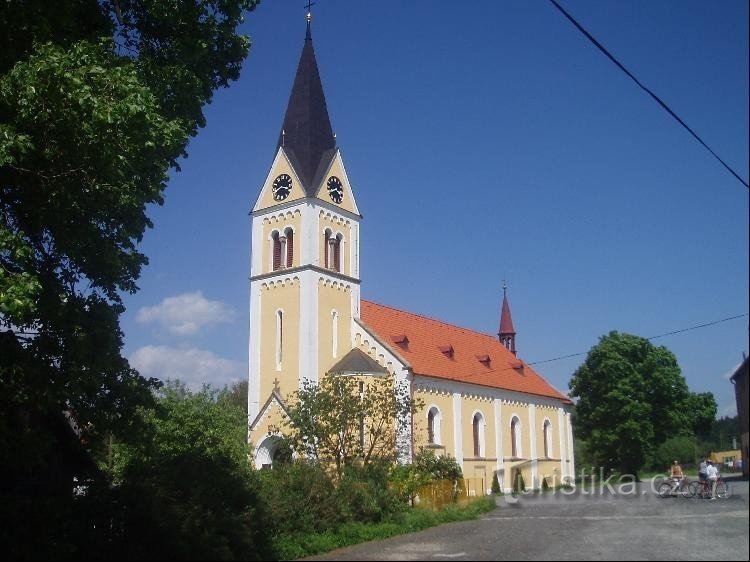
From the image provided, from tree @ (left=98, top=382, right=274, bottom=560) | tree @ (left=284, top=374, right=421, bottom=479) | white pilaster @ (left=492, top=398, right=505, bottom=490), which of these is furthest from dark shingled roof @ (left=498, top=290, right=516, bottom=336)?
tree @ (left=98, top=382, right=274, bottom=560)

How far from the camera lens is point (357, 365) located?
36.1 metres

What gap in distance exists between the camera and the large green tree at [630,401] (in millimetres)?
10406

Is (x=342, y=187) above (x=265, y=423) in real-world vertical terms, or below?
above

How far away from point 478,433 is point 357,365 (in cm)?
1027

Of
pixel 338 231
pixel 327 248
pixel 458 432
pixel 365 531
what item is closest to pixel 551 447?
pixel 458 432

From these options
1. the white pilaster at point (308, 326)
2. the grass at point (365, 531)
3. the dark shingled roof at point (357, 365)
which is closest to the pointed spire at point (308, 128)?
the white pilaster at point (308, 326)

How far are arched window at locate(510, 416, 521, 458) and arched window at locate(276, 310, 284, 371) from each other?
16.0 m

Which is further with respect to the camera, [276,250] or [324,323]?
[276,250]

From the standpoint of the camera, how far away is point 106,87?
1220 centimetres

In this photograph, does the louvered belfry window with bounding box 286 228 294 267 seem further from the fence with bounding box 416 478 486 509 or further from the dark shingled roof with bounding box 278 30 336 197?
the fence with bounding box 416 478 486 509

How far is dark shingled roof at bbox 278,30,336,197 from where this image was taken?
38.9 m

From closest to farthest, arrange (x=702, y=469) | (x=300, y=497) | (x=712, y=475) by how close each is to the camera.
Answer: (x=712, y=475) < (x=702, y=469) < (x=300, y=497)

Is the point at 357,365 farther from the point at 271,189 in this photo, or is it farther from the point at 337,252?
the point at 271,189

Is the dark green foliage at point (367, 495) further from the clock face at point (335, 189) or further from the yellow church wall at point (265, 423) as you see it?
the clock face at point (335, 189)
